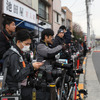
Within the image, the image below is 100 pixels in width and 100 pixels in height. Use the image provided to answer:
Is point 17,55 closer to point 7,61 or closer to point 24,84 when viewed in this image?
point 7,61

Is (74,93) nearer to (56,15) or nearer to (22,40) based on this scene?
(22,40)

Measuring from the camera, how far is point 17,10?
9.30 metres

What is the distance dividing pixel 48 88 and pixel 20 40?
29.8 inches

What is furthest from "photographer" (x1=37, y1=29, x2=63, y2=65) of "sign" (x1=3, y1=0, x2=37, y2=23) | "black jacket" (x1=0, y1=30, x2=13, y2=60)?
"sign" (x1=3, y1=0, x2=37, y2=23)

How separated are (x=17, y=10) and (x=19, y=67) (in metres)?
7.96

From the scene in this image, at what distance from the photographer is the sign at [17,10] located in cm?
816

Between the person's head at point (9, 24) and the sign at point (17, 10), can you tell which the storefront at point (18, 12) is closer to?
the sign at point (17, 10)

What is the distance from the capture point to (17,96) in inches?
72.4

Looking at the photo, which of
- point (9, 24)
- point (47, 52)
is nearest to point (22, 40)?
point (47, 52)

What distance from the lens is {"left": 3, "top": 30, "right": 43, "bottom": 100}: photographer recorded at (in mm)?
1919

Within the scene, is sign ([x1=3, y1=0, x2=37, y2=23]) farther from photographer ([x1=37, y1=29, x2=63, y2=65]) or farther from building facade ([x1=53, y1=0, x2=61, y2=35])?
building facade ([x1=53, y1=0, x2=61, y2=35])

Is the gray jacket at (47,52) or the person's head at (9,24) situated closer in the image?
the gray jacket at (47,52)

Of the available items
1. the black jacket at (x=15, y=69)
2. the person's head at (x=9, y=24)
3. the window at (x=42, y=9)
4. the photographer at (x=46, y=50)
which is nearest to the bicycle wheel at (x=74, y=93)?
the photographer at (x=46, y=50)

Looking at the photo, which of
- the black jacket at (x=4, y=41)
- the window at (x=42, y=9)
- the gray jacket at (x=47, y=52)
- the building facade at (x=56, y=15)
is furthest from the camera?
the building facade at (x=56, y=15)
